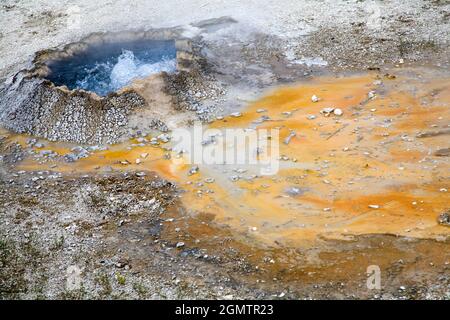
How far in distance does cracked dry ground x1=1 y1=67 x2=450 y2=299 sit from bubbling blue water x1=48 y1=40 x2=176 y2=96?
2169 millimetres

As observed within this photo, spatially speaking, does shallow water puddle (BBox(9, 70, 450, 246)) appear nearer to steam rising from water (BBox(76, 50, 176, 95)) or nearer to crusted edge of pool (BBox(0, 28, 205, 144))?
crusted edge of pool (BBox(0, 28, 205, 144))

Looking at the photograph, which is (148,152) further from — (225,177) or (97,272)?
(97,272)

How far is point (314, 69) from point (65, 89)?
6.02 meters

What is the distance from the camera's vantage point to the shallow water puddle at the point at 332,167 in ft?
24.7

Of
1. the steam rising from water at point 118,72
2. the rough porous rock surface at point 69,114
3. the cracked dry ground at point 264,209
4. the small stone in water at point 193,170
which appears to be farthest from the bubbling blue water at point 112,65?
Result: the small stone in water at point 193,170

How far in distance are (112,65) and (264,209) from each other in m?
6.51

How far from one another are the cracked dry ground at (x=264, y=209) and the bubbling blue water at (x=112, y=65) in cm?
217

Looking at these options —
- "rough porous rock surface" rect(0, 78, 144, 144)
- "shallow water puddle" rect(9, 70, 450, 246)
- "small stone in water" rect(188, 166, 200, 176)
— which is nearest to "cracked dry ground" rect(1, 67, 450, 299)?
"shallow water puddle" rect(9, 70, 450, 246)

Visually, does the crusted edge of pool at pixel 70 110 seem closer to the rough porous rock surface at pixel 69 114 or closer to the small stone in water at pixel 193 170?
the rough porous rock surface at pixel 69 114

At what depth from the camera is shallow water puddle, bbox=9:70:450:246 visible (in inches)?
296

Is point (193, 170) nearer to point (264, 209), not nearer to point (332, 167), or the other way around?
point (264, 209)

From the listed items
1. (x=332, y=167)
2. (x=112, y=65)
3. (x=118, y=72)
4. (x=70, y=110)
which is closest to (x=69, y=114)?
(x=70, y=110)
